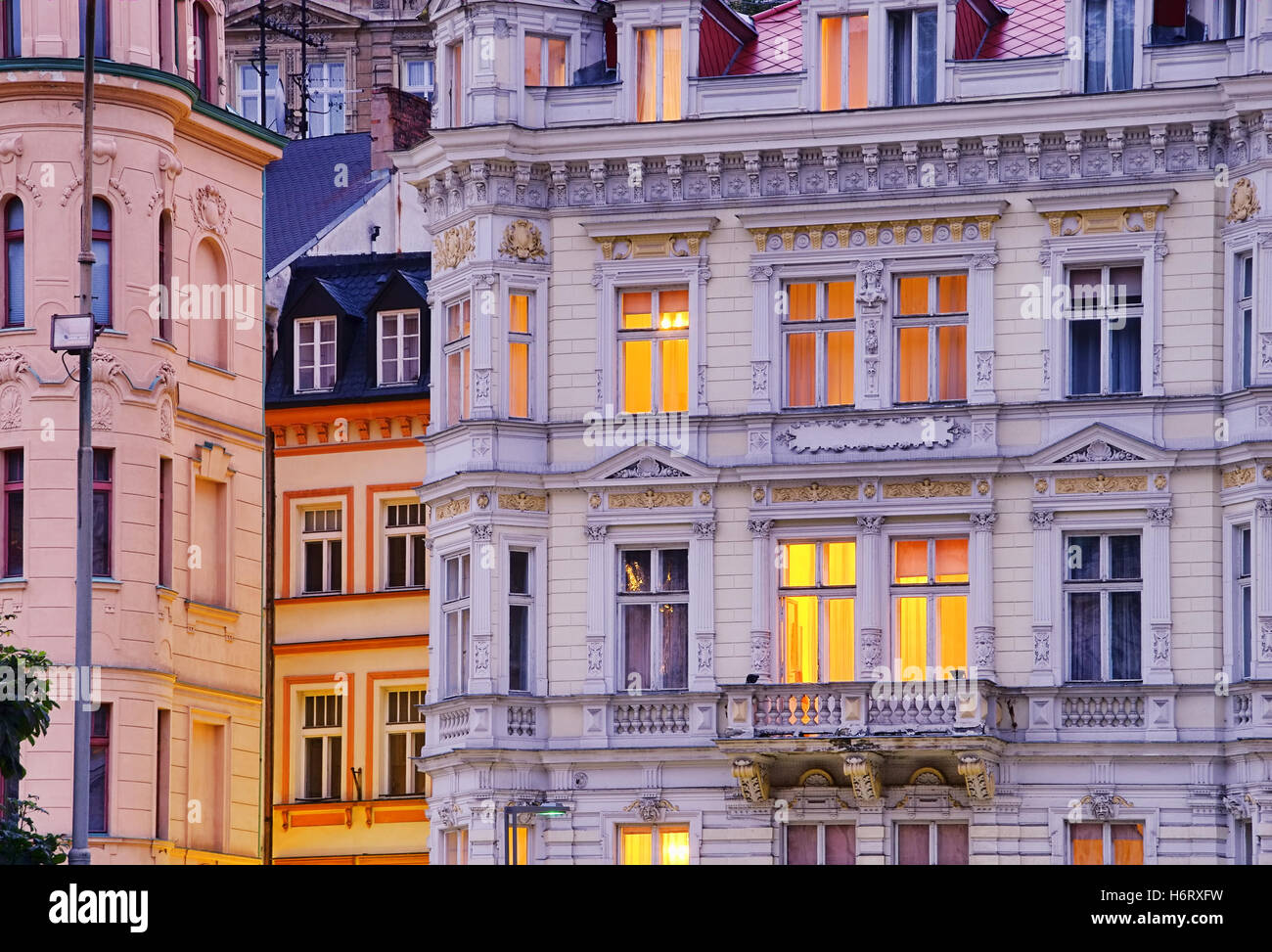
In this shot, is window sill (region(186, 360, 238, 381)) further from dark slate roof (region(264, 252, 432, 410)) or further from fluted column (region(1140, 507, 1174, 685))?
fluted column (region(1140, 507, 1174, 685))

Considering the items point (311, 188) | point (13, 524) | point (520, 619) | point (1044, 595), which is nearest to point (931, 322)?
point (1044, 595)

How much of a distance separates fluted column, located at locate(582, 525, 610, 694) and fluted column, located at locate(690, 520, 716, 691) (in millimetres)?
1437

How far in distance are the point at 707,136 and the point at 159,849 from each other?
1465 cm

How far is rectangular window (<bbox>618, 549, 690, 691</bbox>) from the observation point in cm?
3981

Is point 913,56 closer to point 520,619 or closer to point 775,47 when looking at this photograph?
point 775,47

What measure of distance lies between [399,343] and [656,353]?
883cm

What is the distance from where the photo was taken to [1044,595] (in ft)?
→ 126

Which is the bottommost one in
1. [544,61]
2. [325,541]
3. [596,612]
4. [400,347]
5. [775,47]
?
[596,612]

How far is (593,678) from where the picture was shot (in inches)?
1564

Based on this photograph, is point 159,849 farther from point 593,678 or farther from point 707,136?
point 707,136

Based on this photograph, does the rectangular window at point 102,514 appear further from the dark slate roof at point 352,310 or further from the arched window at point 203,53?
the arched window at point 203,53

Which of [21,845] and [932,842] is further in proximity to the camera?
[932,842]

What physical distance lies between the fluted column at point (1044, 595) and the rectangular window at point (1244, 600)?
268cm
